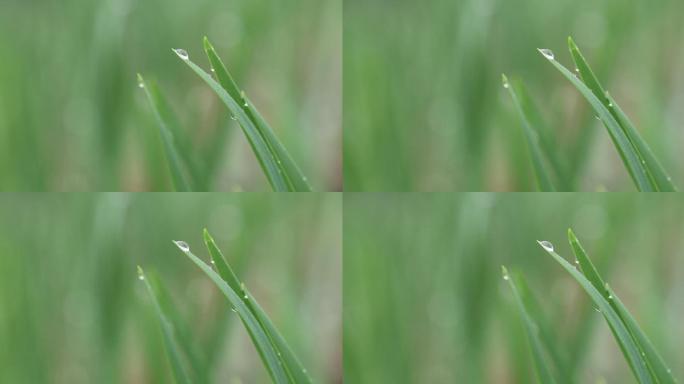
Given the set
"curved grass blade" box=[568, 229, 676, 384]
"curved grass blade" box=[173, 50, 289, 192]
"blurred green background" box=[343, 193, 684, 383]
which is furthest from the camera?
"blurred green background" box=[343, 193, 684, 383]

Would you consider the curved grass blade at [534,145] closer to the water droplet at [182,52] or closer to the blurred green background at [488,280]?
the blurred green background at [488,280]

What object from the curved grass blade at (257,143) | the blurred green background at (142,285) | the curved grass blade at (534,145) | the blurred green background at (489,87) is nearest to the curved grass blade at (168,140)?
the blurred green background at (142,285)

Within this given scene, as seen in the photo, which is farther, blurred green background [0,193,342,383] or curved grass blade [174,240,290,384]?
blurred green background [0,193,342,383]

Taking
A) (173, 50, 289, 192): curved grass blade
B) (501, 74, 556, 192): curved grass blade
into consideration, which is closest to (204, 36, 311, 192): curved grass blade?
(173, 50, 289, 192): curved grass blade

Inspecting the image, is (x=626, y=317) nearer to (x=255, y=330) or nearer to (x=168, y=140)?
(x=255, y=330)

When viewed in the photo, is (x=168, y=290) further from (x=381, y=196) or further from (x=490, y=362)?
(x=490, y=362)

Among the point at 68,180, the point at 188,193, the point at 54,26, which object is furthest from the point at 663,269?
the point at 54,26

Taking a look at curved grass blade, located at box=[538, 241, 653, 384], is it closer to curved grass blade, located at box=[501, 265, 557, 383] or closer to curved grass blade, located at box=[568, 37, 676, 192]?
curved grass blade, located at box=[501, 265, 557, 383]
